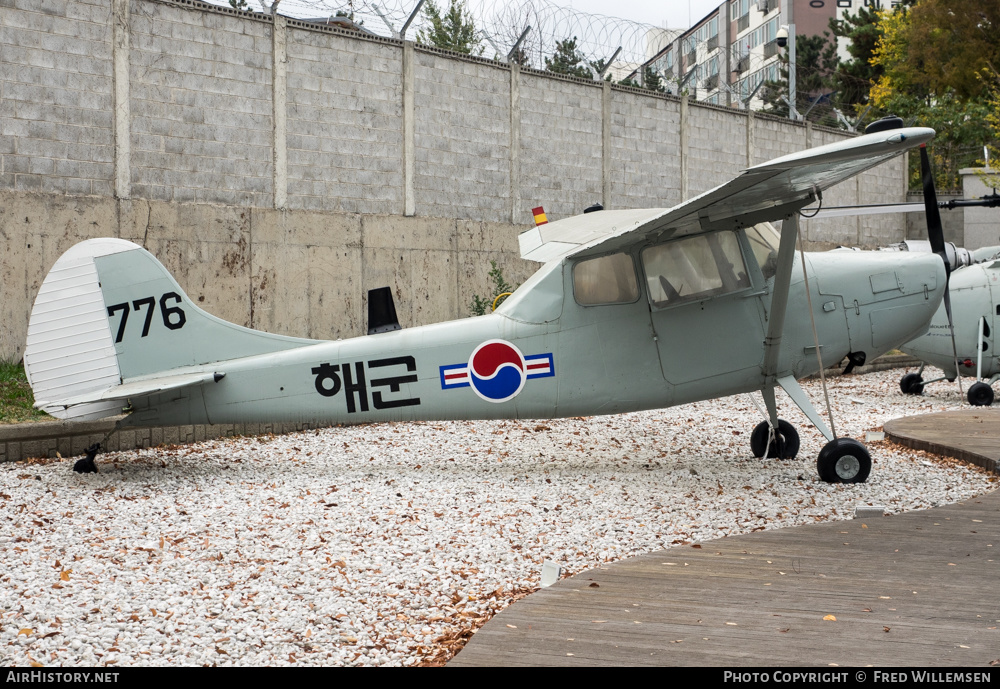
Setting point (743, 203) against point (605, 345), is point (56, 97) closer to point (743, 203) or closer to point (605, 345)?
point (605, 345)

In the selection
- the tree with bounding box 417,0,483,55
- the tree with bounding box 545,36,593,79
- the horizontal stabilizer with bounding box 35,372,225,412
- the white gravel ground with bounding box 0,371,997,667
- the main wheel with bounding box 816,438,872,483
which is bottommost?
the white gravel ground with bounding box 0,371,997,667

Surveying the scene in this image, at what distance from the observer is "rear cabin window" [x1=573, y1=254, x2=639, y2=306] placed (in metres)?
7.33

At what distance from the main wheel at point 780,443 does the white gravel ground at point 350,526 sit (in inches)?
5.8

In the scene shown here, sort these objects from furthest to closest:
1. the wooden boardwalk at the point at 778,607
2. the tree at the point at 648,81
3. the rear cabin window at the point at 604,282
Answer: the tree at the point at 648,81, the rear cabin window at the point at 604,282, the wooden boardwalk at the point at 778,607

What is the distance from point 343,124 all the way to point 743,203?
26.9ft

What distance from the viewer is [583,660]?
2.95 meters

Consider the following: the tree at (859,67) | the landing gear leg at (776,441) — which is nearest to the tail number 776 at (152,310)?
the landing gear leg at (776,441)

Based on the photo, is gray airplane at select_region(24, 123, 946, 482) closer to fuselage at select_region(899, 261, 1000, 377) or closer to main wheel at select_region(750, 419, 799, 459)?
main wheel at select_region(750, 419, 799, 459)

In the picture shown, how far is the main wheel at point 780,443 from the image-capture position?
8219 mm

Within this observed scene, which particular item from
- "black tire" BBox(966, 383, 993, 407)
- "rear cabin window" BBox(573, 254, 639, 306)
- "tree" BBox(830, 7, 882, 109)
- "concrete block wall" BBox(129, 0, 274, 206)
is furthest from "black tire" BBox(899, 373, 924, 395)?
"tree" BBox(830, 7, 882, 109)

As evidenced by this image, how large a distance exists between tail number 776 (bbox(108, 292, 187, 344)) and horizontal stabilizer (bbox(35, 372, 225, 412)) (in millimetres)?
451

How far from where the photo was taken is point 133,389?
6.62 meters

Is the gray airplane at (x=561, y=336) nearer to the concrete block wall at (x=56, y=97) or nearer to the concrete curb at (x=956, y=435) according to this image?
the concrete curb at (x=956, y=435)

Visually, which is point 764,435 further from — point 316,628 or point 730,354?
point 316,628
